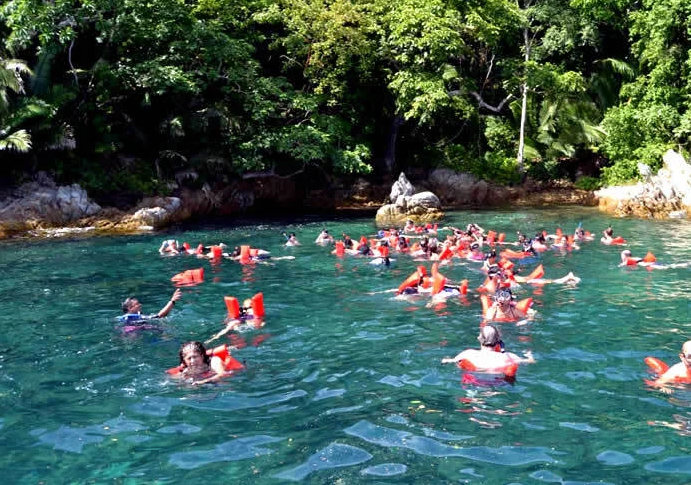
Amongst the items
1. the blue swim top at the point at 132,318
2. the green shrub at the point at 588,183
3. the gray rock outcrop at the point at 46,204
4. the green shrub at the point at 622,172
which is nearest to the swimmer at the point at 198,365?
the blue swim top at the point at 132,318

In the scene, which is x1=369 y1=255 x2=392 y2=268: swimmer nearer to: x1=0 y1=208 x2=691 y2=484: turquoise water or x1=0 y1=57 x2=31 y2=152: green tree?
x1=0 y1=208 x2=691 y2=484: turquoise water

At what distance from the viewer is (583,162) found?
134ft

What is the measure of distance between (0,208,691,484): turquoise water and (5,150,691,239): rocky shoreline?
11204mm

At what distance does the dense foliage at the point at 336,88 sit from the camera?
29203 millimetres

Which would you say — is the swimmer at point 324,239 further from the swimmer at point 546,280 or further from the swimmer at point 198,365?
the swimmer at point 198,365

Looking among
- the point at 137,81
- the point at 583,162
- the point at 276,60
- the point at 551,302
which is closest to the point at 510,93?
the point at 583,162

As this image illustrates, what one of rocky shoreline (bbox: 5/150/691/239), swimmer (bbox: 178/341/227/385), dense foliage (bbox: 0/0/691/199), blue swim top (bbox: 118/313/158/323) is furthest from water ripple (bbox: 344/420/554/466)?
dense foliage (bbox: 0/0/691/199)

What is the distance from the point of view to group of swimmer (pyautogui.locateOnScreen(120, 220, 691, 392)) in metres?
9.09

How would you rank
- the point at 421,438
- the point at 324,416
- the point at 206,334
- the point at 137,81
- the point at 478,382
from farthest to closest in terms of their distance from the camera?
the point at 137,81
the point at 206,334
the point at 478,382
the point at 324,416
the point at 421,438

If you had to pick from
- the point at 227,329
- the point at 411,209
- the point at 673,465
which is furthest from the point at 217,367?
the point at 411,209

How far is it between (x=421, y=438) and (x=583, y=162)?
122ft

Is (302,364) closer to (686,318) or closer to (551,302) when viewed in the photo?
(551,302)

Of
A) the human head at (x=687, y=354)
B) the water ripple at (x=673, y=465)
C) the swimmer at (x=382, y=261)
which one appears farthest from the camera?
the swimmer at (x=382, y=261)

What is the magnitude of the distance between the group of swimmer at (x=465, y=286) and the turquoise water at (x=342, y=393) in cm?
31
